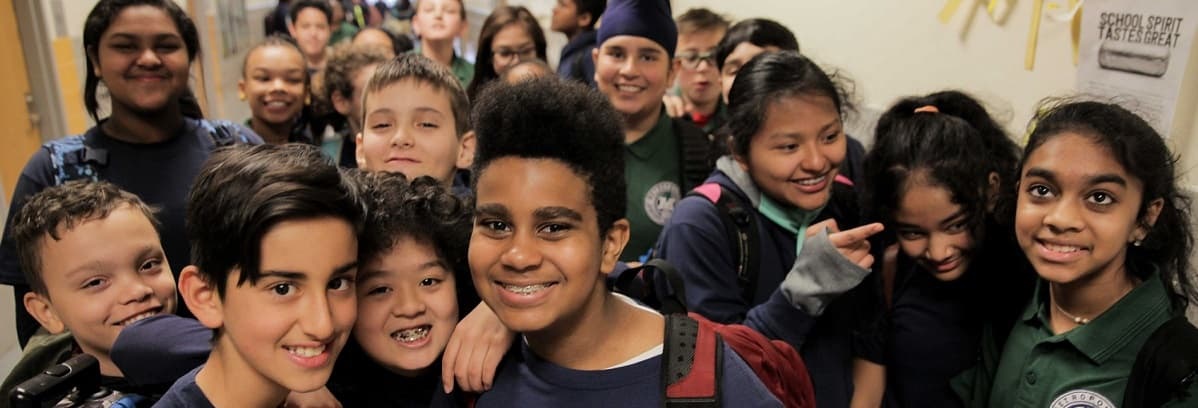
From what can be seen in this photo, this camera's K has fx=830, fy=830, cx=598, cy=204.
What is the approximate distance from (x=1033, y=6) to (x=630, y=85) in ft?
4.68

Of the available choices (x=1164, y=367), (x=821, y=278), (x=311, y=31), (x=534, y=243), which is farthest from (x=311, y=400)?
(x=311, y=31)

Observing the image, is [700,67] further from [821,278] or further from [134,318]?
[134,318]

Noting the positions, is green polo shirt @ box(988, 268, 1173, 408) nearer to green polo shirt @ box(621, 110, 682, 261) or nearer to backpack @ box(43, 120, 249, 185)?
green polo shirt @ box(621, 110, 682, 261)

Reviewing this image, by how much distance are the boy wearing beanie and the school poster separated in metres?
1.21

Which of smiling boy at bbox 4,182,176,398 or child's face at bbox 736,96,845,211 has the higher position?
child's face at bbox 736,96,845,211

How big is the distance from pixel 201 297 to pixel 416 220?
1.29ft

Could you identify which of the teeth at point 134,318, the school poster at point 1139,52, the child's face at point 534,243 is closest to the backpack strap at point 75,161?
the teeth at point 134,318

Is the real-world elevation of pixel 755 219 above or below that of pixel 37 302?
above

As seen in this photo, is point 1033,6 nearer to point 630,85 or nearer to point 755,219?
point 630,85

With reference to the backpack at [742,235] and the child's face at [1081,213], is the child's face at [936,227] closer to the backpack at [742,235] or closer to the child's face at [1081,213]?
the child's face at [1081,213]

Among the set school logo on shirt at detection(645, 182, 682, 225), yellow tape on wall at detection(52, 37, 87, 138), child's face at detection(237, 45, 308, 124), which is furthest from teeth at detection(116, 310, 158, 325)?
yellow tape on wall at detection(52, 37, 87, 138)

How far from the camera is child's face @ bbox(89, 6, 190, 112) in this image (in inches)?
90.7

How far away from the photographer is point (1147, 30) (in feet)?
7.80

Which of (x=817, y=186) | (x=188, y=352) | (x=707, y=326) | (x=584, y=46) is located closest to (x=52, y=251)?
(x=188, y=352)
